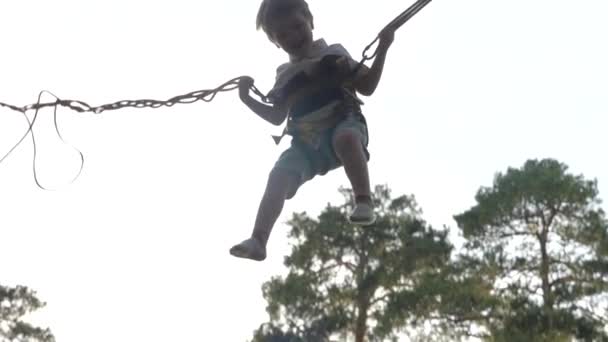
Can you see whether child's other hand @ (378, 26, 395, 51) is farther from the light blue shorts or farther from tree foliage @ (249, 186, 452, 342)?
tree foliage @ (249, 186, 452, 342)

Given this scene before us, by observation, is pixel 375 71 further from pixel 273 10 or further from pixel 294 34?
pixel 273 10

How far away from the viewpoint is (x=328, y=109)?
12.2 feet

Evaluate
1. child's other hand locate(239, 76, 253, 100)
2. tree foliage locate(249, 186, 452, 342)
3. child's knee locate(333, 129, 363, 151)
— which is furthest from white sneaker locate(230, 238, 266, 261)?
tree foliage locate(249, 186, 452, 342)

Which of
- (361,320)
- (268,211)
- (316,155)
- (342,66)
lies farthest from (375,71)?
(361,320)

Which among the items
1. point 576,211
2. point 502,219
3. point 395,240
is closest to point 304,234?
point 395,240

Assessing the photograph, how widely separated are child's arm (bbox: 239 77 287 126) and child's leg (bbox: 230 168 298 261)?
0.23m

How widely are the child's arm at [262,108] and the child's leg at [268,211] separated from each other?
9.0 inches

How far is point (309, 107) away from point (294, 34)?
1.03 ft

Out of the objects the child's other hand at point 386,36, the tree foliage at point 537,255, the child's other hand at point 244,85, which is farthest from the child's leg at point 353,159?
the tree foliage at point 537,255

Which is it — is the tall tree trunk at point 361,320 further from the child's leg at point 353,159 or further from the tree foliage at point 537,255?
the child's leg at point 353,159

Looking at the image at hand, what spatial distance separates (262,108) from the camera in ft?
12.6

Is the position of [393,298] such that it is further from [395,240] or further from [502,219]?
[502,219]

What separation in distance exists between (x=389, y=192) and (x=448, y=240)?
2.27m

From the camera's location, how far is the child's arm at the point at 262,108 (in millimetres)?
3820
